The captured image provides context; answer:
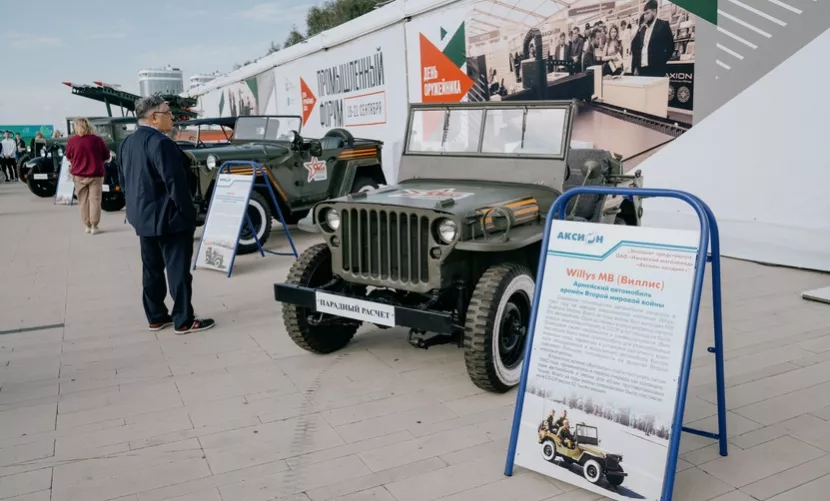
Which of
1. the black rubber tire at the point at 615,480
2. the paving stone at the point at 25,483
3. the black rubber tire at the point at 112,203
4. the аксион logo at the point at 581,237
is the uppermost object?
the аксион logo at the point at 581,237

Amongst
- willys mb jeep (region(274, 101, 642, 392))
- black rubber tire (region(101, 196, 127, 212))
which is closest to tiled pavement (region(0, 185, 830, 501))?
willys mb jeep (region(274, 101, 642, 392))

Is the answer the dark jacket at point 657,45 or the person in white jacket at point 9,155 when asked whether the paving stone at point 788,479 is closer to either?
the dark jacket at point 657,45

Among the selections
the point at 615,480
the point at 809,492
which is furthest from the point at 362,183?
the point at 809,492

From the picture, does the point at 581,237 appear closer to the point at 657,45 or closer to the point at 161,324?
the point at 161,324

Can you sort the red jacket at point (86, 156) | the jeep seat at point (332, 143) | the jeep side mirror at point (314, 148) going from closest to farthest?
the jeep side mirror at point (314, 148), the jeep seat at point (332, 143), the red jacket at point (86, 156)

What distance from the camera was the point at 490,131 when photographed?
5.25 m

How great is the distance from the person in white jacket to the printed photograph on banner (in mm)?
19880

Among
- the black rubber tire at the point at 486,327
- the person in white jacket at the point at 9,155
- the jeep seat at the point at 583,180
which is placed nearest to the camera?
the black rubber tire at the point at 486,327

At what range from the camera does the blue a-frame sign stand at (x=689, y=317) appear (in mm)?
2711

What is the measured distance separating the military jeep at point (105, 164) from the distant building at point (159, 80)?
27.1m

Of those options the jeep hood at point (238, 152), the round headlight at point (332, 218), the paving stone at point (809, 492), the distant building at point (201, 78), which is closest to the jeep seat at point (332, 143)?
the jeep hood at point (238, 152)

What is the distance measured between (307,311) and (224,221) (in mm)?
3422

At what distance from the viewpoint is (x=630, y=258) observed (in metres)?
2.90

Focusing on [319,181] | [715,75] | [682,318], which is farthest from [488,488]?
[319,181]
